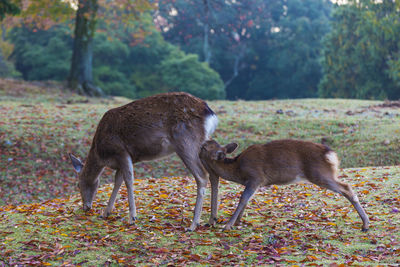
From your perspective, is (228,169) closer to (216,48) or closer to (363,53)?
(363,53)

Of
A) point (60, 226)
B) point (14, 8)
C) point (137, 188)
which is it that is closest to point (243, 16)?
point (14, 8)

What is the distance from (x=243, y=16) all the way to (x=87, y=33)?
1660 centimetres

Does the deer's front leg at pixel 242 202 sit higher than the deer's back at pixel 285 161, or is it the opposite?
the deer's back at pixel 285 161

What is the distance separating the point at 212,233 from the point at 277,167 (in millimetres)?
1118

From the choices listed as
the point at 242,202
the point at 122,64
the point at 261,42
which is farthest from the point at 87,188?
the point at 261,42

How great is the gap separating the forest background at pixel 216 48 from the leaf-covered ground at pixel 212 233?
1550 centimetres

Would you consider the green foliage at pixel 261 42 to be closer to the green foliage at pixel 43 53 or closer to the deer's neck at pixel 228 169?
the green foliage at pixel 43 53

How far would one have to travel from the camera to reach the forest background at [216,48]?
84.2 ft

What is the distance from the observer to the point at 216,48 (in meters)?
41.3

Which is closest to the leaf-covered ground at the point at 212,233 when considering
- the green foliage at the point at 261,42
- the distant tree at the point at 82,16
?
the distant tree at the point at 82,16

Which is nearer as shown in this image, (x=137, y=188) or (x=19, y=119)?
(x=137, y=188)

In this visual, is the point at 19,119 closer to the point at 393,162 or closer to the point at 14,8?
the point at 14,8

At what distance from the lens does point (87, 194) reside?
7.20 metres

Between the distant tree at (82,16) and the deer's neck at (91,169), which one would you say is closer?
the deer's neck at (91,169)
